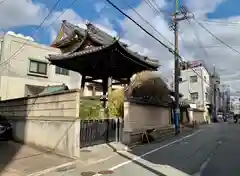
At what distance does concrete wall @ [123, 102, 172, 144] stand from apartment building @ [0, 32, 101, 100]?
11602 millimetres

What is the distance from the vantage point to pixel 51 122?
1291cm

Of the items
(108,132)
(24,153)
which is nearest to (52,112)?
(24,153)

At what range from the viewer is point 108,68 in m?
18.3

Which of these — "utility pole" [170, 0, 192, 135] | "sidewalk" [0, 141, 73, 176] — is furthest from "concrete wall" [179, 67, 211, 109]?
"sidewalk" [0, 141, 73, 176]

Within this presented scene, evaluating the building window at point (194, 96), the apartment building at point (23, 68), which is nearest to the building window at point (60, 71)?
the apartment building at point (23, 68)

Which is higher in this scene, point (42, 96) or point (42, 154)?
point (42, 96)

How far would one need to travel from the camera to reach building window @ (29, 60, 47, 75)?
25.9m

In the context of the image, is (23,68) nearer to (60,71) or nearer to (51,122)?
(60,71)

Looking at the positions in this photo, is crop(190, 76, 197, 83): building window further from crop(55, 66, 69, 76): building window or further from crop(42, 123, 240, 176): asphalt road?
crop(42, 123, 240, 176): asphalt road

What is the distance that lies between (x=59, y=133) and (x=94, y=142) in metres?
2.19

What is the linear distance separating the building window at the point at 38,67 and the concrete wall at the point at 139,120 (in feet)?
39.2

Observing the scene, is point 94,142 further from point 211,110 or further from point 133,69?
point 211,110

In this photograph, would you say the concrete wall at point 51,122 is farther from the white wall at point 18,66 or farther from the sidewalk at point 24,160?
the white wall at point 18,66

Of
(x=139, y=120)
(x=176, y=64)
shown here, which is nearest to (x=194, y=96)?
(x=176, y=64)
